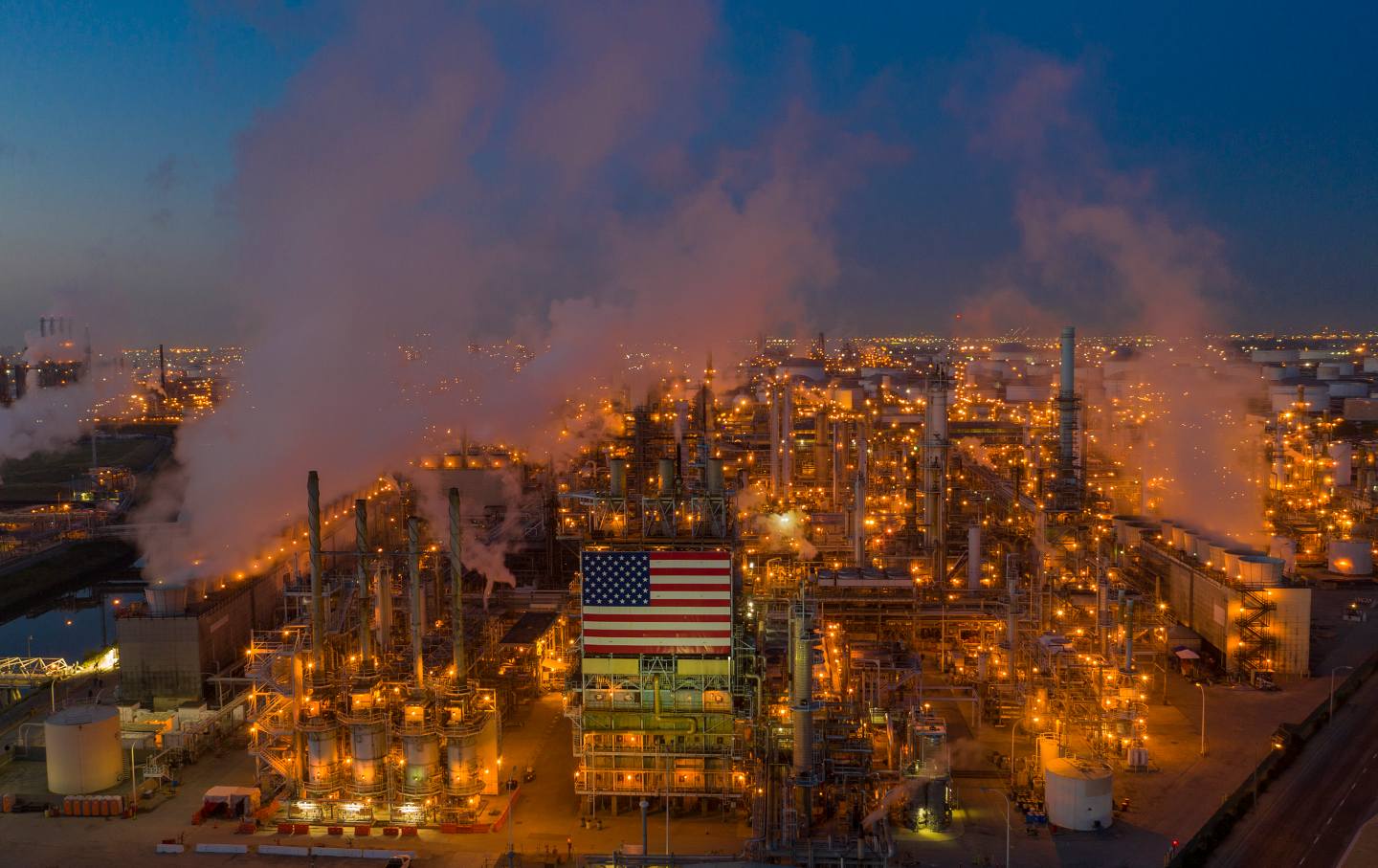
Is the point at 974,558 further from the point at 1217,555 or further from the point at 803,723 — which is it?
the point at 803,723

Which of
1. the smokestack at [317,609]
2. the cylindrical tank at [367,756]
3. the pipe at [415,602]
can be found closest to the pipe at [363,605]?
the smokestack at [317,609]

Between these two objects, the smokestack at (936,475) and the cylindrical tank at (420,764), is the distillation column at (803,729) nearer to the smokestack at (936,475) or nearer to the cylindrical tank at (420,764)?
the cylindrical tank at (420,764)

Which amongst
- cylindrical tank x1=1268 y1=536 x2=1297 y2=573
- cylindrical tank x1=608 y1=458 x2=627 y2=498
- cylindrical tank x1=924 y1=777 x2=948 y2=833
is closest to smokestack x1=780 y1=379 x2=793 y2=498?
cylindrical tank x1=1268 y1=536 x2=1297 y2=573

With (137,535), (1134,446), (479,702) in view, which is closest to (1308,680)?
(479,702)

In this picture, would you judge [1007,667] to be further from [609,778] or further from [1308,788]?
[609,778]

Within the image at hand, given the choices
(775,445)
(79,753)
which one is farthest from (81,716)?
(775,445)
